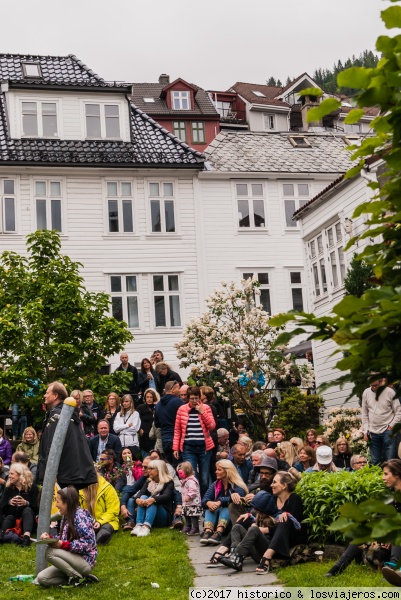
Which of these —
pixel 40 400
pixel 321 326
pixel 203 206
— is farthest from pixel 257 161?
pixel 321 326

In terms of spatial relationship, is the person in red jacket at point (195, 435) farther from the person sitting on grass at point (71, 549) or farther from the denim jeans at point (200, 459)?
the person sitting on grass at point (71, 549)

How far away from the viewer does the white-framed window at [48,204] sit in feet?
104

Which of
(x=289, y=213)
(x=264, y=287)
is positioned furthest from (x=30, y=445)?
(x=289, y=213)

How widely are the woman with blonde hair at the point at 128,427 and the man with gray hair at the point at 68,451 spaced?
5333 mm

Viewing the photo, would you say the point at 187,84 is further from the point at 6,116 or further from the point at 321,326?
the point at 321,326

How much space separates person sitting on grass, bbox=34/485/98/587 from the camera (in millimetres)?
10562

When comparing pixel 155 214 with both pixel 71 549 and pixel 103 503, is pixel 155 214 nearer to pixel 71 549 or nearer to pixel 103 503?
pixel 103 503

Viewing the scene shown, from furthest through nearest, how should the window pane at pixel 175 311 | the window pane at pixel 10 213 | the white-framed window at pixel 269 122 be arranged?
the white-framed window at pixel 269 122 → the window pane at pixel 175 311 → the window pane at pixel 10 213

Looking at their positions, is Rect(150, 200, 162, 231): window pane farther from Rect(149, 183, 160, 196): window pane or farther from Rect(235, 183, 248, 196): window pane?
Rect(235, 183, 248, 196): window pane

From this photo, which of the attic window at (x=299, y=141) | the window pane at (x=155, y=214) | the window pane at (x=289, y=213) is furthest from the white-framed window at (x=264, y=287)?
the attic window at (x=299, y=141)

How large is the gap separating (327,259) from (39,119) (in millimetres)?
12390

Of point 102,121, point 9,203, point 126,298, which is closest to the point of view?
point 9,203

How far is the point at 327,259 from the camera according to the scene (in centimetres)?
2738

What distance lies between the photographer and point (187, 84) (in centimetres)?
5216
